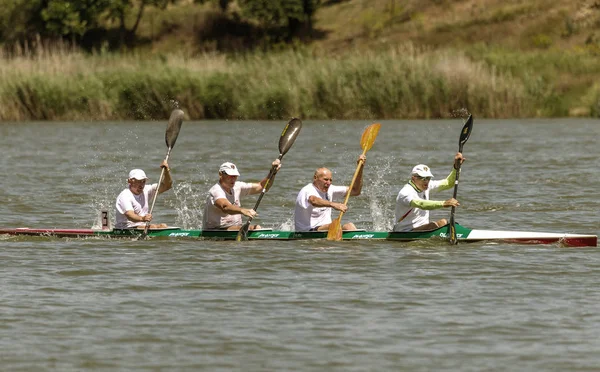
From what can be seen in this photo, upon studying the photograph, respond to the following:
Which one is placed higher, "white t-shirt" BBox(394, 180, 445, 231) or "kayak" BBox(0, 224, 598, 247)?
"white t-shirt" BBox(394, 180, 445, 231)

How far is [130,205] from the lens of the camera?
56.5 feet

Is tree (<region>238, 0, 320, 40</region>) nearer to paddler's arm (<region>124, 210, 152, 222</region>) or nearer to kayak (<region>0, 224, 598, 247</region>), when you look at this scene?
kayak (<region>0, 224, 598, 247</region>)

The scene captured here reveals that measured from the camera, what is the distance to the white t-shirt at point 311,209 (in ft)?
55.0

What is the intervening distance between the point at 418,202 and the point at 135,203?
13.4 ft

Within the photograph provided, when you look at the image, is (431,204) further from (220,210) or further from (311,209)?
(220,210)

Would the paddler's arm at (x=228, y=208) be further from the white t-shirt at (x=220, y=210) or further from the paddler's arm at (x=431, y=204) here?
the paddler's arm at (x=431, y=204)

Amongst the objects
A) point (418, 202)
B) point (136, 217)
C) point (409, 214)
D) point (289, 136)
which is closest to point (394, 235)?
point (409, 214)

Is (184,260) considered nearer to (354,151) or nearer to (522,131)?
(354,151)

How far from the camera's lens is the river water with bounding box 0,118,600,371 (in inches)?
412

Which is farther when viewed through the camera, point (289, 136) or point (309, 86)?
point (309, 86)

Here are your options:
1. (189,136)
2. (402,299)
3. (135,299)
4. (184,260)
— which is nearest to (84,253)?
(184,260)

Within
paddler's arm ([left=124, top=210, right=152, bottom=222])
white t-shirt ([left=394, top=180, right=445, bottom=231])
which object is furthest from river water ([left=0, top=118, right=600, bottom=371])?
paddler's arm ([left=124, top=210, right=152, bottom=222])

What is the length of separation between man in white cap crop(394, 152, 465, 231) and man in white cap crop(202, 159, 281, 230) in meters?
1.94

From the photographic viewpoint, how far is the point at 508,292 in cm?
1314
